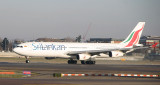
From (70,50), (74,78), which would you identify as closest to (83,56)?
(70,50)

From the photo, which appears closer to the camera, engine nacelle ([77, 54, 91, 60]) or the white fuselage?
the white fuselage

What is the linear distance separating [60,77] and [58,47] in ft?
102

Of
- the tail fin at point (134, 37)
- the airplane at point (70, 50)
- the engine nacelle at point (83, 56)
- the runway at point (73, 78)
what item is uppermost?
the tail fin at point (134, 37)

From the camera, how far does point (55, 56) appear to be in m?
64.9

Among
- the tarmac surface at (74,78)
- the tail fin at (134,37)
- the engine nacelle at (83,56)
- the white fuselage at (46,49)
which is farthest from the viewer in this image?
the tail fin at (134,37)

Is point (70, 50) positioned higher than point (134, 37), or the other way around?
point (134, 37)

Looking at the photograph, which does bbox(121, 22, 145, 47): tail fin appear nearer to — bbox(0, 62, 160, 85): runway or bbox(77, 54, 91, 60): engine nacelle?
bbox(77, 54, 91, 60): engine nacelle

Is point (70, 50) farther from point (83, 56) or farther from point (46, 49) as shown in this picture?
point (46, 49)

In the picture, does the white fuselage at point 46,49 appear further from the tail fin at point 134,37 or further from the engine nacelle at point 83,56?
the tail fin at point 134,37


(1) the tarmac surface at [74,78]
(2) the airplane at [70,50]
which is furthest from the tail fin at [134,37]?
(1) the tarmac surface at [74,78]

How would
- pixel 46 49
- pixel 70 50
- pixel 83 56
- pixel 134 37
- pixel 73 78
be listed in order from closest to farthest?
pixel 73 78 < pixel 46 49 < pixel 83 56 < pixel 70 50 < pixel 134 37

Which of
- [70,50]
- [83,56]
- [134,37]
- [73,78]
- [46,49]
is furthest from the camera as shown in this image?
[134,37]

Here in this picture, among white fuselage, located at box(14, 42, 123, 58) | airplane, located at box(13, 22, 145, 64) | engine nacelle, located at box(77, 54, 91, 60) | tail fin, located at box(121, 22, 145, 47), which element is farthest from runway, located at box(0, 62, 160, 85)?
tail fin, located at box(121, 22, 145, 47)

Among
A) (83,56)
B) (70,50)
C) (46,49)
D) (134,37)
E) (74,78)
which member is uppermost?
(134,37)
